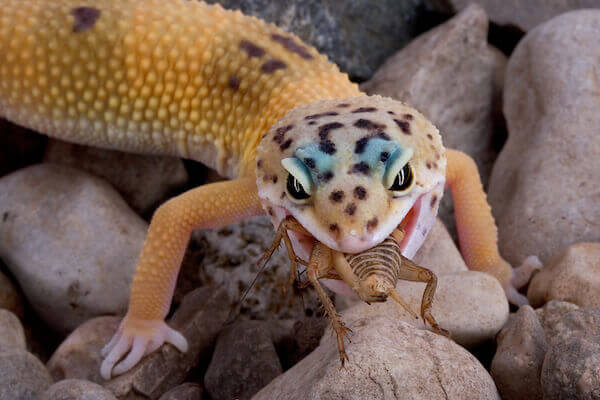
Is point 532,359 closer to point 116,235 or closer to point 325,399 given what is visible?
point 325,399

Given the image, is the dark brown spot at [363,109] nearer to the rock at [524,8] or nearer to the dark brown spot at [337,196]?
the dark brown spot at [337,196]

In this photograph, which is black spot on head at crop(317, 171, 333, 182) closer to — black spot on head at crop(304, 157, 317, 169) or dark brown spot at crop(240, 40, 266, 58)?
black spot on head at crop(304, 157, 317, 169)

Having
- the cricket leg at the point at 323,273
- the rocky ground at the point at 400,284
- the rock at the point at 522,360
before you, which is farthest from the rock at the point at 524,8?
the cricket leg at the point at 323,273

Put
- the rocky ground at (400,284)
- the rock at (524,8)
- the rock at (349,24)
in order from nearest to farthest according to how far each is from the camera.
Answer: the rocky ground at (400,284), the rock at (349,24), the rock at (524,8)

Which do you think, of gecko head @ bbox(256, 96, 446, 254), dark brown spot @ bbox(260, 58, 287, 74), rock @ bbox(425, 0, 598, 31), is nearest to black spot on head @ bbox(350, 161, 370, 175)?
gecko head @ bbox(256, 96, 446, 254)

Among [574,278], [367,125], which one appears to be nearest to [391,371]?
[367,125]

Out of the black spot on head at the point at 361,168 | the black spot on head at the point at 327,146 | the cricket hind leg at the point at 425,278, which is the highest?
the black spot on head at the point at 327,146

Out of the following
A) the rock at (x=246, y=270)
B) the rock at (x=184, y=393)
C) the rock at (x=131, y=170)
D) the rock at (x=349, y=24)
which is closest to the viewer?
the rock at (x=184, y=393)
